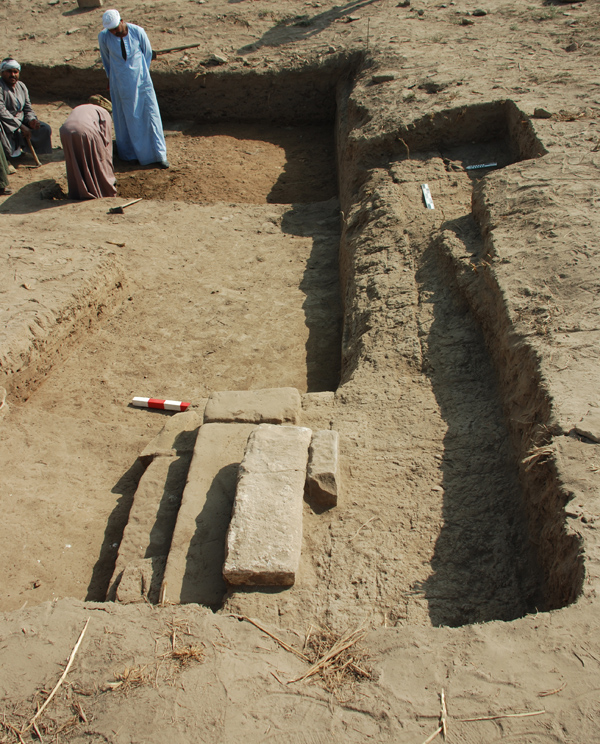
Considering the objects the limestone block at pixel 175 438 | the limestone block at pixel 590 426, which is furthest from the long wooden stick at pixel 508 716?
the limestone block at pixel 175 438

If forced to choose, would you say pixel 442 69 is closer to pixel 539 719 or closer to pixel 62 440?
pixel 62 440

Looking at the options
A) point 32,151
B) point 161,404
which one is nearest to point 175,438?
point 161,404

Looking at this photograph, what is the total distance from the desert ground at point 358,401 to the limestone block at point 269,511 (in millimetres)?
122

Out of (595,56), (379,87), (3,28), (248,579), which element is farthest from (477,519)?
(3,28)

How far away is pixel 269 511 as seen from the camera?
7.61 feet

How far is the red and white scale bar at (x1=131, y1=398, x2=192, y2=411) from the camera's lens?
389cm

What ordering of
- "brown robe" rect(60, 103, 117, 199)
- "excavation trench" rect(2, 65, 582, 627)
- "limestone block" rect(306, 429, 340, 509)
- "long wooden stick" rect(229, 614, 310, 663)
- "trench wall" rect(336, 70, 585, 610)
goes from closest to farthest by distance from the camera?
"long wooden stick" rect(229, 614, 310, 663)
"trench wall" rect(336, 70, 585, 610)
"excavation trench" rect(2, 65, 582, 627)
"limestone block" rect(306, 429, 340, 509)
"brown robe" rect(60, 103, 117, 199)

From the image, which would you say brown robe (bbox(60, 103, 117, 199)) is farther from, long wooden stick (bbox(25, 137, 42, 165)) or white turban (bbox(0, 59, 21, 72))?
white turban (bbox(0, 59, 21, 72))

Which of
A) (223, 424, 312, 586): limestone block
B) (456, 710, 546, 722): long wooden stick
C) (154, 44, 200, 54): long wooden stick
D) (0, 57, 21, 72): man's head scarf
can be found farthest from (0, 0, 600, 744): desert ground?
(154, 44, 200, 54): long wooden stick

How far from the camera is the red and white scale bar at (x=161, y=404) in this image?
3.89 meters

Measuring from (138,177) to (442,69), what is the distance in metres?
4.04

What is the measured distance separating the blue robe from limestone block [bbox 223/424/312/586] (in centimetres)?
627

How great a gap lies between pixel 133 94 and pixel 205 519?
6797 millimetres

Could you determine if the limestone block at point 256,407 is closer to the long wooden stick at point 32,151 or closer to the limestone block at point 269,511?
the limestone block at point 269,511
